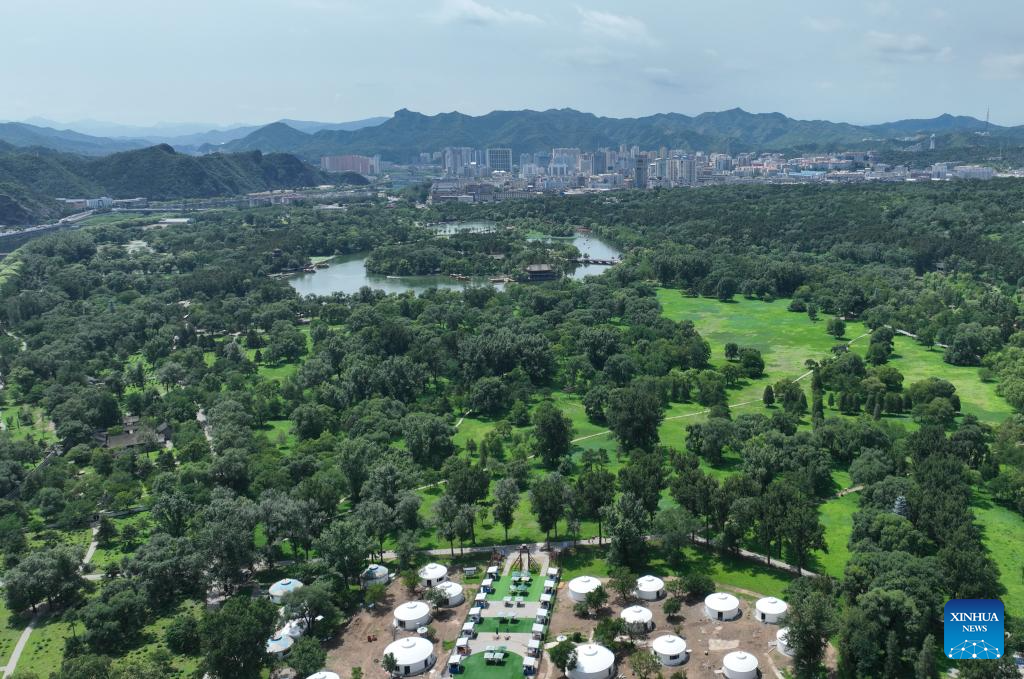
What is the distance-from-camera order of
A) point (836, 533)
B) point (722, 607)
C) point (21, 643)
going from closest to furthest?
1. point (722, 607)
2. point (21, 643)
3. point (836, 533)

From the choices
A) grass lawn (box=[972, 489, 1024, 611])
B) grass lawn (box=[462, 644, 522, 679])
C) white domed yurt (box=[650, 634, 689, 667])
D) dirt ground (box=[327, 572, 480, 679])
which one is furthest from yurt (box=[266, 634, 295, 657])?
grass lawn (box=[972, 489, 1024, 611])

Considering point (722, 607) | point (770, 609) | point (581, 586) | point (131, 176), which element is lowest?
point (581, 586)

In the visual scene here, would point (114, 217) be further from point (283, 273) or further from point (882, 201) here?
point (882, 201)

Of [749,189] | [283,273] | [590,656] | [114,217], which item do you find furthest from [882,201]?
[114,217]

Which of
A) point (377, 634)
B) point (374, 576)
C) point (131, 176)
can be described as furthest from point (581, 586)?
point (131, 176)

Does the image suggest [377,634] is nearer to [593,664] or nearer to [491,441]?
[593,664]

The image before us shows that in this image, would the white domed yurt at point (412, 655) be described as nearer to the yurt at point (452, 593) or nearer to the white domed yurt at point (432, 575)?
the yurt at point (452, 593)
